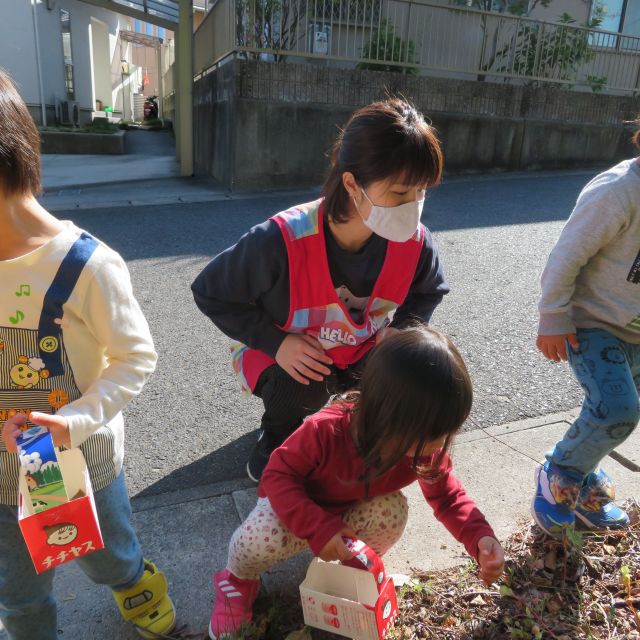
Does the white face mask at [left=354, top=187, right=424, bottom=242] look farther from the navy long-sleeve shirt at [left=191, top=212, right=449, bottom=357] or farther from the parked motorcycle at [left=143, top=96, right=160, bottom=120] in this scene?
the parked motorcycle at [left=143, top=96, right=160, bottom=120]

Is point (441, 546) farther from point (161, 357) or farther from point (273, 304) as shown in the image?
point (161, 357)

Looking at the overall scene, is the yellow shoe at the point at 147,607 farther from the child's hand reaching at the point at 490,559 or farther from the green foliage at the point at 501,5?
the green foliage at the point at 501,5

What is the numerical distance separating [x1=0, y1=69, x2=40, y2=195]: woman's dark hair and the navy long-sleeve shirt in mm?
882

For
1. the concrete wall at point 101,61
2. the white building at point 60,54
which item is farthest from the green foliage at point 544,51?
the concrete wall at point 101,61

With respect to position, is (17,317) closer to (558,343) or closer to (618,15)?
(558,343)

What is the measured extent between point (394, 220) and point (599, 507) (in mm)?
1217

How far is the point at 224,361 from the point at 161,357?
35 centimetres

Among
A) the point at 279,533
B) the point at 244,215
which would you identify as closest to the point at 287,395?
the point at 279,533

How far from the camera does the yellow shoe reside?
5.50ft

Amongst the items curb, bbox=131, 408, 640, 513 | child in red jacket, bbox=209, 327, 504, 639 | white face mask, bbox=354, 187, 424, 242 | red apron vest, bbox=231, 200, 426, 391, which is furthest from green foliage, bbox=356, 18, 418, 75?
child in red jacket, bbox=209, 327, 504, 639

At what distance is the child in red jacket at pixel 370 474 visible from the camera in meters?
1.47

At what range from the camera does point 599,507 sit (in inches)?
84.7

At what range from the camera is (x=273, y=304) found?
7.33ft

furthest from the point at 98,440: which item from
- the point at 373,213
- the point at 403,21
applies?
the point at 403,21
